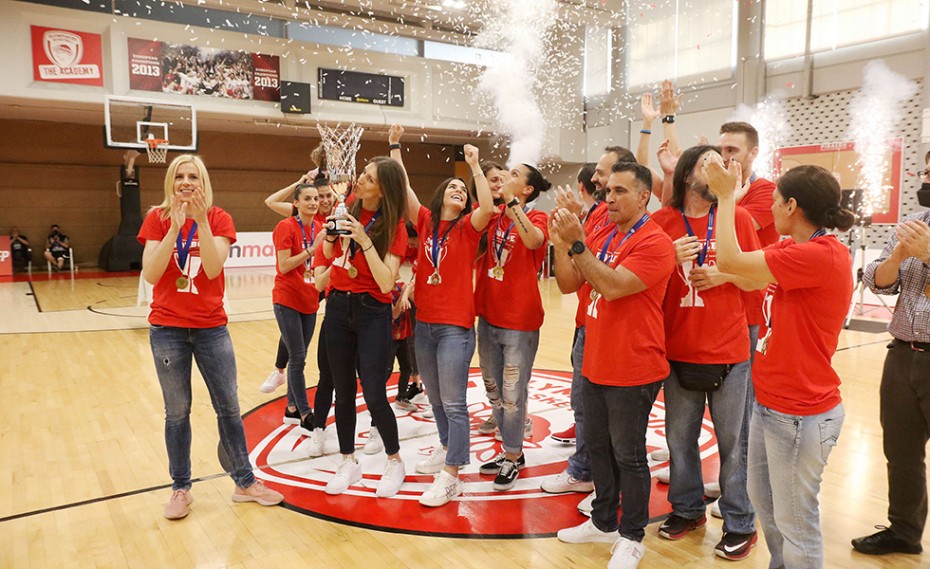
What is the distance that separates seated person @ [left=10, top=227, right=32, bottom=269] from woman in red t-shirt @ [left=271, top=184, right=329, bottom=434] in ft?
44.4

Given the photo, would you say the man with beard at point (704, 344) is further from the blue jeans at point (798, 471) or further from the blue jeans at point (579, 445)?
the blue jeans at point (579, 445)

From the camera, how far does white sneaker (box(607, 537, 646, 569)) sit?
8.36ft

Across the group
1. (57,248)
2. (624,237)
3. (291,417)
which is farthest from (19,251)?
(624,237)

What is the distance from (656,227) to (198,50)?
40.8ft

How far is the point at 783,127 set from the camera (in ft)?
37.5

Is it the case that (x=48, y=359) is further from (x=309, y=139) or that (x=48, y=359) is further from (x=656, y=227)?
(x=309, y=139)

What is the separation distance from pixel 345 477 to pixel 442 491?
1.86 ft

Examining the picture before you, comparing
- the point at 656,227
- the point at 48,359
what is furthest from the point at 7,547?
the point at 48,359

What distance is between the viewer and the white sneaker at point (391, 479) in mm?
3346

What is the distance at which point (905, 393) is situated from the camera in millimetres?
2637

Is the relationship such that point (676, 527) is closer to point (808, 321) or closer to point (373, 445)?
point (808, 321)

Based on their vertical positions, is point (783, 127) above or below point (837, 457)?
above

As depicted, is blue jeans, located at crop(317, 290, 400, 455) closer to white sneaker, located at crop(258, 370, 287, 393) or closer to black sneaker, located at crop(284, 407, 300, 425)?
black sneaker, located at crop(284, 407, 300, 425)

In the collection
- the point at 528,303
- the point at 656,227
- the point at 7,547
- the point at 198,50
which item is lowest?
the point at 7,547
